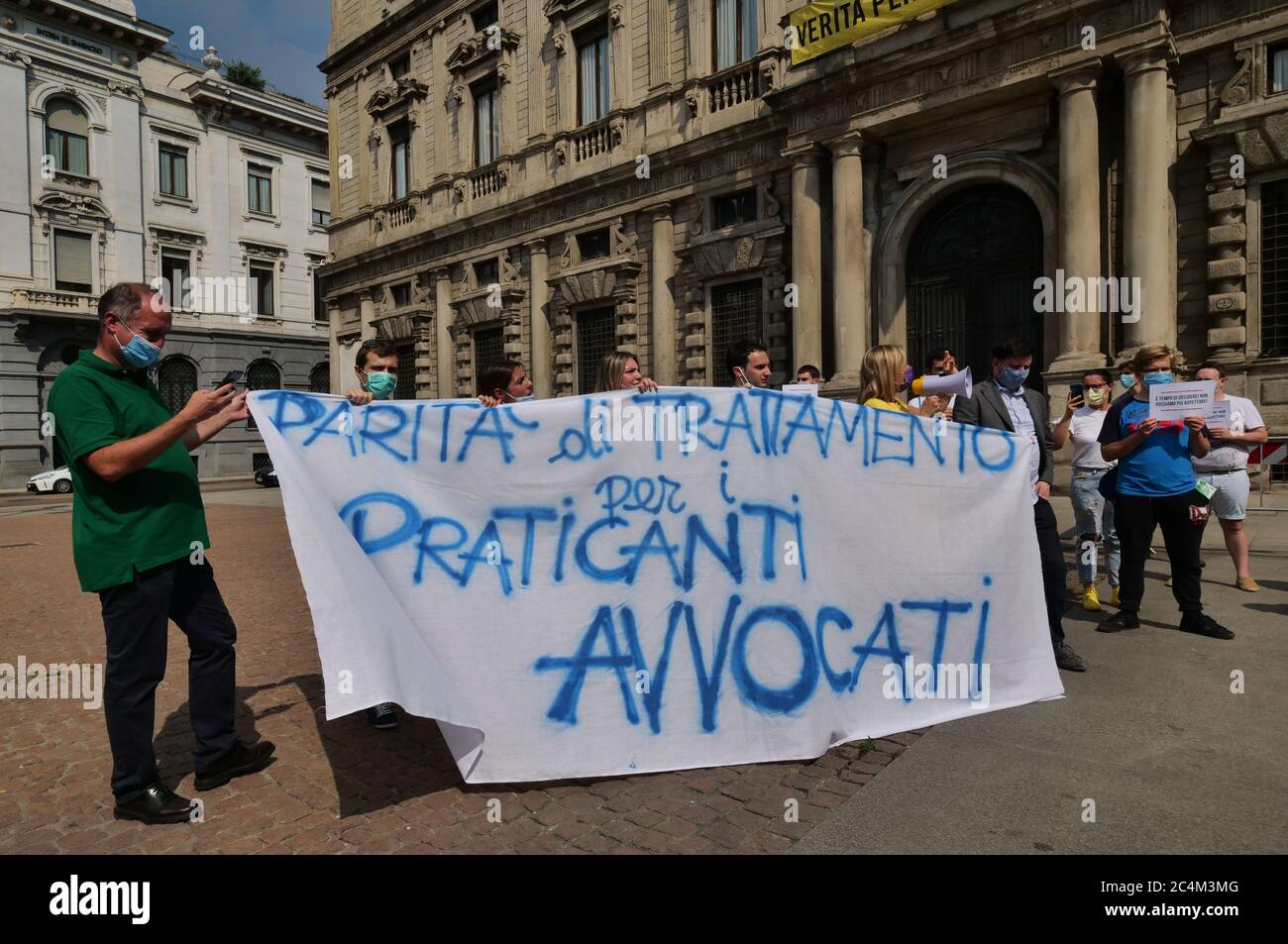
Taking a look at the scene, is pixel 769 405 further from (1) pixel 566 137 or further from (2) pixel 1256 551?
(1) pixel 566 137

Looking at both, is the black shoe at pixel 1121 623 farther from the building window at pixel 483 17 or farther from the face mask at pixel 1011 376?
the building window at pixel 483 17

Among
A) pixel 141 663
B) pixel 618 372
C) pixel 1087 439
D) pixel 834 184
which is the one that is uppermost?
pixel 834 184

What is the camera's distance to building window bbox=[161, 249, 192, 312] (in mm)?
33219

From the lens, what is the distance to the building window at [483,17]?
2147 cm

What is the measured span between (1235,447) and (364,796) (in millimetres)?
6771

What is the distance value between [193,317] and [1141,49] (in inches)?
1328

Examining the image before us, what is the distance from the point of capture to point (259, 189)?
35906 millimetres

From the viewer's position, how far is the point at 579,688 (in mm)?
3307

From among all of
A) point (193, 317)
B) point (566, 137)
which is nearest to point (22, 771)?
point (566, 137)

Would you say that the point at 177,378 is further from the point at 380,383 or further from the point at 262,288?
the point at 380,383

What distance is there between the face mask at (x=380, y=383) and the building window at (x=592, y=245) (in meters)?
15.0

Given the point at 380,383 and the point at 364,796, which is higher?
the point at 380,383

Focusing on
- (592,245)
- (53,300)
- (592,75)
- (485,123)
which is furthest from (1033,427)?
(53,300)
